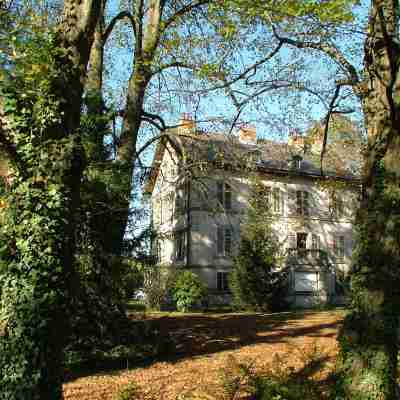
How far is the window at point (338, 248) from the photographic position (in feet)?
108

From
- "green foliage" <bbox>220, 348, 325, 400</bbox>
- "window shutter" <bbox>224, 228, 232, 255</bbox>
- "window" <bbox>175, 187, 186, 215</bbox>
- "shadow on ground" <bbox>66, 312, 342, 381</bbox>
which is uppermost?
"window" <bbox>175, 187, 186, 215</bbox>

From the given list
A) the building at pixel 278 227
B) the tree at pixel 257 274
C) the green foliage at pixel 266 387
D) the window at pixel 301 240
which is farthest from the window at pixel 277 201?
the green foliage at pixel 266 387

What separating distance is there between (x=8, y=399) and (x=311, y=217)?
29677 millimetres

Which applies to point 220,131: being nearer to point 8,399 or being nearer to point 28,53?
point 28,53

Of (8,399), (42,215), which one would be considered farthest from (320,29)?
(8,399)

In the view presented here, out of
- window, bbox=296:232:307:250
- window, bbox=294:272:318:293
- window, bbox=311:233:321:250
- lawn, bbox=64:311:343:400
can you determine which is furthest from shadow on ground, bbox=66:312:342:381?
window, bbox=311:233:321:250

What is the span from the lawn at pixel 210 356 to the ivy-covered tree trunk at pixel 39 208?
2.45m

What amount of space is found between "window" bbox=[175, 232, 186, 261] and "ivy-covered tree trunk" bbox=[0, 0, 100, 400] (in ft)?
76.2

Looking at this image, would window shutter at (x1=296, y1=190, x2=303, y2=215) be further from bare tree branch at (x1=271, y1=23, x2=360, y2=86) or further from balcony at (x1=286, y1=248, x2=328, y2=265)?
bare tree branch at (x1=271, y1=23, x2=360, y2=86)

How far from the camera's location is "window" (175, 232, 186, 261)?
2886cm

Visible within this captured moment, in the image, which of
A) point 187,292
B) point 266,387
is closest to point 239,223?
point 187,292

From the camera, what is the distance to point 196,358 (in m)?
9.56

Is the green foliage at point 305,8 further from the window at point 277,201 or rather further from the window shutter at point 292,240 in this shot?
the window shutter at point 292,240

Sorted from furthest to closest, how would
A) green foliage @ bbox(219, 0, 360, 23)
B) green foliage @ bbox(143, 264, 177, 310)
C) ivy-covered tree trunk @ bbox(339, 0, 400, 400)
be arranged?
green foliage @ bbox(143, 264, 177, 310) → green foliage @ bbox(219, 0, 360, 23) → ivy-covered tree trunk @ bbox(339, 0, 400, 400)
